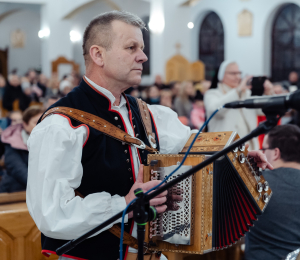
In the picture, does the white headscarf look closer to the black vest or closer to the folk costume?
the folk costume

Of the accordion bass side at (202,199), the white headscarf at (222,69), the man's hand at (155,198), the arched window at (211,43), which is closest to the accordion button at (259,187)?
the accordion bass side at (202,199)

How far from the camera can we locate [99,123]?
1729 mm

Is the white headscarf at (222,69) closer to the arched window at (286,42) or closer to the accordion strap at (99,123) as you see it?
the accordion strap at (99,123)

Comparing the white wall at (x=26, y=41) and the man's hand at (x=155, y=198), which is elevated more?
the white wall at (x=26, y=41)

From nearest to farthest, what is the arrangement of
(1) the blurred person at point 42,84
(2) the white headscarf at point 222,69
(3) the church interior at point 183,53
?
(2) the white headscarf at point 222,69 < (3) the church interior at point 183,53 < (1) the blurred person at point 42,84

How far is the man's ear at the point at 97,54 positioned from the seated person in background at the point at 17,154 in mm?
2180

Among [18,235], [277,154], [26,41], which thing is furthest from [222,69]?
[26,41]

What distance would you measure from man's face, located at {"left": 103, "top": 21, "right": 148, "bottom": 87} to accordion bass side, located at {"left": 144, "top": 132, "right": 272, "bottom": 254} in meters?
0.36

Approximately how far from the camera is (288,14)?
12711mm

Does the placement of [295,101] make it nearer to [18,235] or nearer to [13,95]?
[18,235]

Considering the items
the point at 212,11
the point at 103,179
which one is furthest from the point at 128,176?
the point at 212,11

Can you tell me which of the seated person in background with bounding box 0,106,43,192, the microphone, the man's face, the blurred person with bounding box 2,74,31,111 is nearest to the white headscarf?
the seated person in background with bounding box 0,106,43,192

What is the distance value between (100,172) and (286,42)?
12553 millimetres

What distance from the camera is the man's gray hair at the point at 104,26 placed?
177 centimetres
